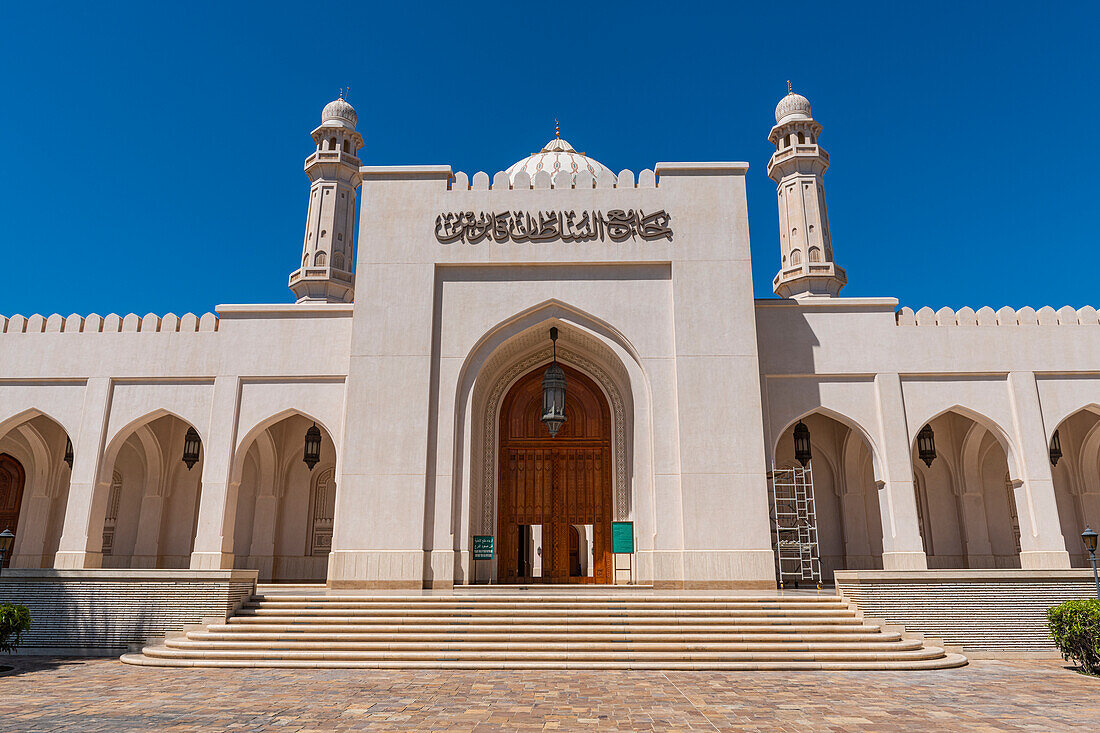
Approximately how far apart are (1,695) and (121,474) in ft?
33.2

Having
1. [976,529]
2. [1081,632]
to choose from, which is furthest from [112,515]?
[976,529]

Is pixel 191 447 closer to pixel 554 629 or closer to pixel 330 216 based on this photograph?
pixel 330 216

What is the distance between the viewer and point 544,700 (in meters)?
6.44

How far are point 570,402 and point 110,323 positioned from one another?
9.04 metres

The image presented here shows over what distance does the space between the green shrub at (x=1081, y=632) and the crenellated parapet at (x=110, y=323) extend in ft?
45.4

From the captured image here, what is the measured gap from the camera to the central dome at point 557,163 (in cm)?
1908

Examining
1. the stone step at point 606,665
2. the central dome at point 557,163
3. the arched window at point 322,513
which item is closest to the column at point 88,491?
the arched window at point 322,513

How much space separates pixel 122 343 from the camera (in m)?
14.0

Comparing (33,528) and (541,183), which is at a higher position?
(541,183)

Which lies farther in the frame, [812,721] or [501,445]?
[501,445]

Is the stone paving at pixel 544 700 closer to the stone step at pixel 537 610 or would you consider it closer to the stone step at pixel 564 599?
the stone step at pixel 537 610

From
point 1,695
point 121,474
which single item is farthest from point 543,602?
point 121,474

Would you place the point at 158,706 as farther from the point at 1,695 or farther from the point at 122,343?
the point at 122,343

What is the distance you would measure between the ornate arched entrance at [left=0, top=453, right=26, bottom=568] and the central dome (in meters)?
13.1
